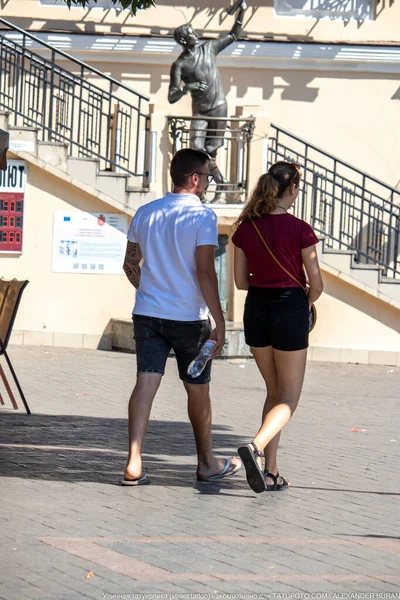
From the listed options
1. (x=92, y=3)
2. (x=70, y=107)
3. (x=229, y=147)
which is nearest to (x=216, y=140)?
(x=229, y=147)

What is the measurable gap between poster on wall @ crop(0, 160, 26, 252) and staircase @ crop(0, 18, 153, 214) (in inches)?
9.9

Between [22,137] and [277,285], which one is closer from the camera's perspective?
[277,285]

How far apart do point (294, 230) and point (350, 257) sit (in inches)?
331

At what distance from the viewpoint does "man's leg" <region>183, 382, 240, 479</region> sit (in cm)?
690

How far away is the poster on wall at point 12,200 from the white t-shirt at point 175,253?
808 centimetres

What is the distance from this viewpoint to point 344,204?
1605cm

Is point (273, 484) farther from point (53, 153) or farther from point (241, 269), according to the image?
point (53, 153)

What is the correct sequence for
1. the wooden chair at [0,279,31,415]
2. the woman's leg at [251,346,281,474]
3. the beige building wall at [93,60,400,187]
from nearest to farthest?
the woman's leg at [251,346,281,474], the wooden chair at [0,279,31,415], the beige building wall at [93,60,400,187]

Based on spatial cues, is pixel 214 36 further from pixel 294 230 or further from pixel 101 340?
pixel 294 230

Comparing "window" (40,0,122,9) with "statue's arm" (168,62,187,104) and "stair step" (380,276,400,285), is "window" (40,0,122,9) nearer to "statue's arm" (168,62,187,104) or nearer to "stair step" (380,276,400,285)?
"statue's arm" (168,62,187,104)

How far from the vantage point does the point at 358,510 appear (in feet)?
21.4

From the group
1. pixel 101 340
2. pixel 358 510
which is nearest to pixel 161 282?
pixel 358 510

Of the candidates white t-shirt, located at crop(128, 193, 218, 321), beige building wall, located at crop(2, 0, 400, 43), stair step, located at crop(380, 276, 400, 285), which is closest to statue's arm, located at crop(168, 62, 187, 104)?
beige building wall, located at crop(2, 0, 400, 43)

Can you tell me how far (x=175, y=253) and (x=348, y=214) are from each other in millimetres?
9314
